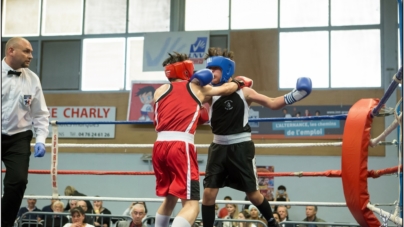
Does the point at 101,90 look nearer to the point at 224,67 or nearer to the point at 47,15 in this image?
the point at 47,15

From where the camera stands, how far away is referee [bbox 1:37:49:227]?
3047 mm

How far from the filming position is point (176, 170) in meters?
3.04

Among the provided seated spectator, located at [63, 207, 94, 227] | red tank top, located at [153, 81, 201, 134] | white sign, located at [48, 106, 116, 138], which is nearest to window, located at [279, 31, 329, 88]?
white sign, located at [48, 106, 116, 138]

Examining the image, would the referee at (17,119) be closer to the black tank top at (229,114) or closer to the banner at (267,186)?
the black tank top at (229,114)

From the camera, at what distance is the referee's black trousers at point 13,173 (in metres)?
3.03

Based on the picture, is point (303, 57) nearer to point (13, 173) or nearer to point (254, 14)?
point (254, 14)

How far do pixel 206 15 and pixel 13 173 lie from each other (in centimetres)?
754

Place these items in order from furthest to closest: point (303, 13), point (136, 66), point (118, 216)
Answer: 1. point (136, 66)
2. point (303, 13)
3. point (118, 216)

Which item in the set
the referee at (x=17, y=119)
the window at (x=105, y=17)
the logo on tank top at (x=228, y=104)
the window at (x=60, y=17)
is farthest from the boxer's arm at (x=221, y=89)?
the window at (x=60, y=17)

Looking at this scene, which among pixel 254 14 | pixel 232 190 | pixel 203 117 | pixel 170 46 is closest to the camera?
pixel 203 117

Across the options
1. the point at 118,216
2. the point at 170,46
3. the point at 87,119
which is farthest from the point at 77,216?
the point at 170,46

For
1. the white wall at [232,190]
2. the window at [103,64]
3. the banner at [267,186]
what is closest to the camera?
the white wall at [232,190]

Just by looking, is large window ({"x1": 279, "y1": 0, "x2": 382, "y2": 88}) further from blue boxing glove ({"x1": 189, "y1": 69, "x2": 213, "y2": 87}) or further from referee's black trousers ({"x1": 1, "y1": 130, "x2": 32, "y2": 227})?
referee's black trousers ({"x1": 1, "y1": 130, "x2": 32, "y2": 227})

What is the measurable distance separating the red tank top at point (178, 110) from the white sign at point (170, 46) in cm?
665
